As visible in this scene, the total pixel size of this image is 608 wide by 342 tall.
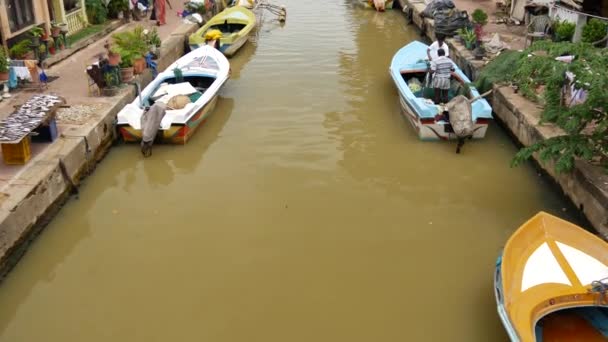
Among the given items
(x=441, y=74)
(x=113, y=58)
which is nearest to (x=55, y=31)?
(x=113, y=58)

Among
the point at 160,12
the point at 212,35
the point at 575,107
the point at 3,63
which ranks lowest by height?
the point at 212,35

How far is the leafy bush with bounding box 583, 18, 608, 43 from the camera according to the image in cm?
1193

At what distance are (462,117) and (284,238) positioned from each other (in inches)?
165

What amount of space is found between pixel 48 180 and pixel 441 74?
23.9 ft

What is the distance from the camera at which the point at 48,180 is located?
26.6 feet

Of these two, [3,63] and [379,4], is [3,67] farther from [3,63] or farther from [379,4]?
[379,4]

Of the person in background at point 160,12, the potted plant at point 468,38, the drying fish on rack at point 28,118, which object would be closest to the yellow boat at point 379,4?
the potted plant at point 468,38

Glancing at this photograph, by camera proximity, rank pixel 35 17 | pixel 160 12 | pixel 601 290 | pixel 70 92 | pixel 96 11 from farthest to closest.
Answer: pixel 160 12 < pixel 96 11 < pixel 35 17 < pixel 70 92 < pixel 601 290

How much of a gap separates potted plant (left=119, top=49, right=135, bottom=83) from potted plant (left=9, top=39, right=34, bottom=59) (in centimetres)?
203

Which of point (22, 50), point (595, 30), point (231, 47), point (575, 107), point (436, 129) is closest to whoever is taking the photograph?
point (575, 107)

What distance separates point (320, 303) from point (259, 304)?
711mm

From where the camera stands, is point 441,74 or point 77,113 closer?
point 77,113

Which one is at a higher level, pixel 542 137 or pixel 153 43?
pixel 153 43

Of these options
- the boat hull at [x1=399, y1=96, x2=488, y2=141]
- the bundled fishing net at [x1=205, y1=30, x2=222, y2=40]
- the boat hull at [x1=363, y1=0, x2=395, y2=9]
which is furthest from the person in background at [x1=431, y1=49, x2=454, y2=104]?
the boat hull at [x1=363, y1=0, x2=395, y2=9]
